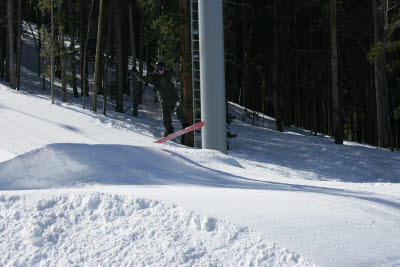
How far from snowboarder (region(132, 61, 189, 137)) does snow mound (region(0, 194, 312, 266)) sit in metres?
9.06

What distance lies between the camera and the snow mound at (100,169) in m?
5.83

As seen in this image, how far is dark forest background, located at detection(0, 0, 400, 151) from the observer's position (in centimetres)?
1953

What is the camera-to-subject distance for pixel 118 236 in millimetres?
3742

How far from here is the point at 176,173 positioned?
21.2 feet

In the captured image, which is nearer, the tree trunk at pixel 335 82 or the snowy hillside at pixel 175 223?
the snowy hillside at pixel 175 223

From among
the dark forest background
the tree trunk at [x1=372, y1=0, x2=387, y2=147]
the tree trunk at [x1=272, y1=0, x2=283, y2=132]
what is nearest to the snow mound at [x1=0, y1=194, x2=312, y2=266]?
the dark forest background

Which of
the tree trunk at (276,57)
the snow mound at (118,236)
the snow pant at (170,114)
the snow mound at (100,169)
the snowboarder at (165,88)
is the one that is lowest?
the snow mound at (118,236)

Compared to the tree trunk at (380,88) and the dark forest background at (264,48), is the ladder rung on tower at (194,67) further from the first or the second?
the tree trunk at (380,88)

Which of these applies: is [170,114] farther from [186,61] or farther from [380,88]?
[380,88]

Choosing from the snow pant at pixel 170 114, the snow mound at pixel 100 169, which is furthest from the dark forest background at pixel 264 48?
the snow mound at pixel 100 169

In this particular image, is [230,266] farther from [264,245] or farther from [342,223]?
[342,223]

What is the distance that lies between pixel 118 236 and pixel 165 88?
1031cm

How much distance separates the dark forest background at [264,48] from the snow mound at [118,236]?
40.2ft

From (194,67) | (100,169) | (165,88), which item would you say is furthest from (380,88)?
(100,169)
